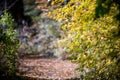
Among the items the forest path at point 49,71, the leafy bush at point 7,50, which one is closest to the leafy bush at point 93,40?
the leafy bush at point 7,50

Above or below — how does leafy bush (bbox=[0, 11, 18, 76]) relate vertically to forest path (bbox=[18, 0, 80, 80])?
above

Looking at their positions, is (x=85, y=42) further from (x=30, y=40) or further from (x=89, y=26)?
(x=30, y=40)

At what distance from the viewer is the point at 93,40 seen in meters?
7.70

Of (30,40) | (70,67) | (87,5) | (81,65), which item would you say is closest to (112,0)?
(87,5)

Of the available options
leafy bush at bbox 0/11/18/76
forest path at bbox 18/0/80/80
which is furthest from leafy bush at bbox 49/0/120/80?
forest path at bbox 18/0/80/80

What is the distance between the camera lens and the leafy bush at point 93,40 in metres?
7.20

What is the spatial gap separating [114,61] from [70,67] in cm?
551

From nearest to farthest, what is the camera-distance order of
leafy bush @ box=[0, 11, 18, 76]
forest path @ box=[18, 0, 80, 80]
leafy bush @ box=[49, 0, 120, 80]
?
leafy bush @ box=[49, 0, 120, 80]
leafy bush @ box=[0, 11, 18, 76]
forest path @ box=[18, 0, 80, 80]

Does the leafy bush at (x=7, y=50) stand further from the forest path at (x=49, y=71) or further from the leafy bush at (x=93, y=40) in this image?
the leafy bush at (x=93, y=40)

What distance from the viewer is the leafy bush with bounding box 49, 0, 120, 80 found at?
720 cm

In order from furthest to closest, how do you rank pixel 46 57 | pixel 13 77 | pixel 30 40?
pixel 30 40 < pixel 46 57 < pixel 13 77

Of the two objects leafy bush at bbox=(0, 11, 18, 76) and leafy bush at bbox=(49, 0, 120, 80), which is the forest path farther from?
leafy bush at bbox=(49, 0, 120, 80)

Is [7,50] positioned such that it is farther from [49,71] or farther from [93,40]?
[49,71]

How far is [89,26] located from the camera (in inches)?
294
